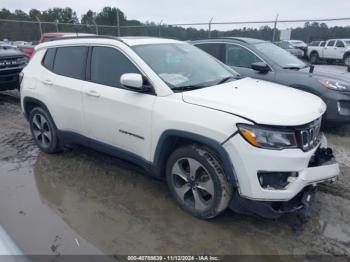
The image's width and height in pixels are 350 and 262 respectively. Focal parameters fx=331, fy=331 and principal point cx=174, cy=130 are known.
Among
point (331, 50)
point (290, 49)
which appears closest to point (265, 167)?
point (290, 49)

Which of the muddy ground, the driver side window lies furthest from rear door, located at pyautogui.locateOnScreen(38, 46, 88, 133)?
the driver side window

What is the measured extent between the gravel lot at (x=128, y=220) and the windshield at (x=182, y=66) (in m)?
1.34

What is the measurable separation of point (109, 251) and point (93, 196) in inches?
41.3

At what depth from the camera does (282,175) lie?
9.30 feet

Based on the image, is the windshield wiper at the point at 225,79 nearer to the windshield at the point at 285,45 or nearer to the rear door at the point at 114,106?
the rear door at the point at 114,106

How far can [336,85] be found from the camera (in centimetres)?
571

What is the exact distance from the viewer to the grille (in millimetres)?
2865

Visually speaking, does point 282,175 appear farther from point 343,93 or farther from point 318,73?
point 318,73

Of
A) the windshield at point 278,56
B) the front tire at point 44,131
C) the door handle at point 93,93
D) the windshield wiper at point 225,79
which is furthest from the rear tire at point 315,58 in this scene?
the door handle at point 93,93

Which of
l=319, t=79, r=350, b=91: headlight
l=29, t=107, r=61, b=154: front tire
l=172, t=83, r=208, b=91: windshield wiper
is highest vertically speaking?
l=172, t=83, r=208, b=91: windshield wiper

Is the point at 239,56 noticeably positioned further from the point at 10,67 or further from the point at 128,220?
the point at 10,67

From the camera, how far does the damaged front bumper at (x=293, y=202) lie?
291 cm

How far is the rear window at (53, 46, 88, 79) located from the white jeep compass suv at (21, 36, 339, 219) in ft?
0.05

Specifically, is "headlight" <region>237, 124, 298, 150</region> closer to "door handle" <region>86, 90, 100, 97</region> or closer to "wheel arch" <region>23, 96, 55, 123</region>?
"door handle" <region>86, 90, 100, 97</region>
